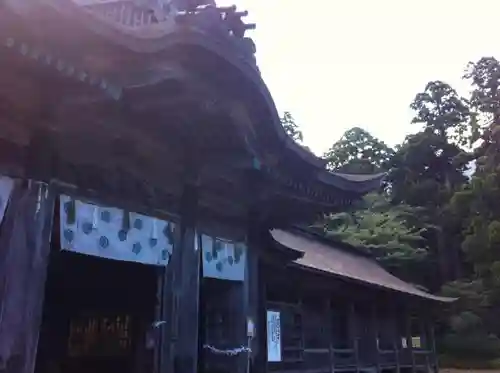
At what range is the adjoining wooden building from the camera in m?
4.97

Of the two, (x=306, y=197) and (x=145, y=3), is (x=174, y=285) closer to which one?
(x=306, y=197)

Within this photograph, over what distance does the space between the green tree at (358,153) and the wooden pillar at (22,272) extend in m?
45.4

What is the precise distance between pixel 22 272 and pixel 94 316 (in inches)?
227

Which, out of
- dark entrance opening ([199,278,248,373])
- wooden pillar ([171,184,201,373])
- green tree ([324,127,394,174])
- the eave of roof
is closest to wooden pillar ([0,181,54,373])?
wooden pillar ([171,184,201,373])

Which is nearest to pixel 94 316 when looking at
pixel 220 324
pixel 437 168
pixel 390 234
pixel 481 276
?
pixel 220 324

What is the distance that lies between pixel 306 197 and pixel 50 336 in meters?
5.40

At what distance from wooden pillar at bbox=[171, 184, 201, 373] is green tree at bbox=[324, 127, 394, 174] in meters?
43.2

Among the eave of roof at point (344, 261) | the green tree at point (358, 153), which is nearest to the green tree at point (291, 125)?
the green tree at point (358, 153)

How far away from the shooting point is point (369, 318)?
57.4 feet

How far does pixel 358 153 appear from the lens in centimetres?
5372

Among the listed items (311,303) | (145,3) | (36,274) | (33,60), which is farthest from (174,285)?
(311,303)

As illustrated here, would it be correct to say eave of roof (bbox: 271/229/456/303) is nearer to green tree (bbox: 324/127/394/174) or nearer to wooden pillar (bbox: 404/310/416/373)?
wooden pillar (bbox: 404/310/416/373)

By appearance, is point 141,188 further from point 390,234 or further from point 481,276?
point 390,234

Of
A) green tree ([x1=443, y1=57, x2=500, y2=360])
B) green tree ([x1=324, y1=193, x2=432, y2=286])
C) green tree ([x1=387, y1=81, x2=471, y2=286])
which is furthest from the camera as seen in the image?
green tree ([x1=387, y1=81, x2=471, y2=286])
